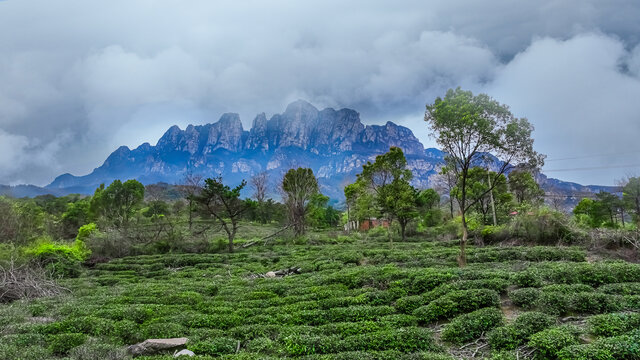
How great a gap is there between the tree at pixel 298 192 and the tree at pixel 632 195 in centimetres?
4195

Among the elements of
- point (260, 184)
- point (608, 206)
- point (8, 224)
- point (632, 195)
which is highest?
point (260, 184)

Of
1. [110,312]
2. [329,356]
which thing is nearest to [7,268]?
[110,312]

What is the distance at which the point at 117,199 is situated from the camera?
62250 millimetres

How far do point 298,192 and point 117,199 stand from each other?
122 feet

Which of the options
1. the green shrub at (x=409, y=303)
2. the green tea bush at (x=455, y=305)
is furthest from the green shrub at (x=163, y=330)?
the green tea bush at (x=455, y=305)

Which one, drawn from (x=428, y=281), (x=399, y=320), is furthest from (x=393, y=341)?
(x=428, y=281)

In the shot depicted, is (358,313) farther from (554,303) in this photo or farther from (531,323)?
(554,303)

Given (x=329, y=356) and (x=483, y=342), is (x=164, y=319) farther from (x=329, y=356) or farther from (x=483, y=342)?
(x=483, y=342)

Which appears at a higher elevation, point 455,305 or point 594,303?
point 594,303

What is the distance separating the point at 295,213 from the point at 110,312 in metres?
39.0

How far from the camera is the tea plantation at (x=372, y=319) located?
749 cm

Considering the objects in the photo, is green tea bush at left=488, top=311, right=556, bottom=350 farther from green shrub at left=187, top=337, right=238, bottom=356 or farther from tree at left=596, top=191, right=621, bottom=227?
tree at left=596, top=191, right=621, bottom=227

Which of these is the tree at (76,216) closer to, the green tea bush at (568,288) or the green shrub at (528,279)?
the green shrub at (528,279)

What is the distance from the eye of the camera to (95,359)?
7.78 metres
